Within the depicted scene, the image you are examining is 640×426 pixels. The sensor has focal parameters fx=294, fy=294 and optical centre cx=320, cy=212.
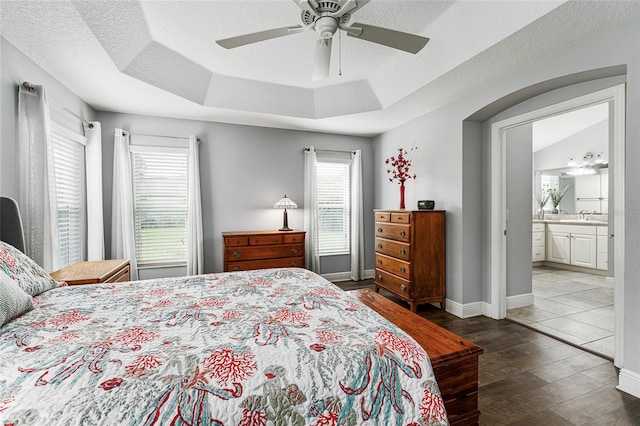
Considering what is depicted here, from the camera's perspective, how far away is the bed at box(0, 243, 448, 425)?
0.84m

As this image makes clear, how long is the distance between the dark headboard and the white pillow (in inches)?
39.4

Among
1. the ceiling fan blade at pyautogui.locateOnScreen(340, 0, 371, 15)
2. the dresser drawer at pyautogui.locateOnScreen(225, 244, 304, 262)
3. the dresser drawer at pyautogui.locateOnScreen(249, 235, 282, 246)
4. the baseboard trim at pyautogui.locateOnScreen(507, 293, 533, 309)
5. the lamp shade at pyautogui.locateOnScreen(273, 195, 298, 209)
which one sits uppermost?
the ceiling fan blade at pyautogui.locateOnScreen(340, 0, 371, 15)

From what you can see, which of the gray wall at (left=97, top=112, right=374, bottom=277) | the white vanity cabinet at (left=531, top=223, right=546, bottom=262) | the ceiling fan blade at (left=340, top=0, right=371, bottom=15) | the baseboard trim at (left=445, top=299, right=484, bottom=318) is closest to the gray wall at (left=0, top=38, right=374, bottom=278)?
the gray wall at (left=97, top=112, right=374, bottom=277)

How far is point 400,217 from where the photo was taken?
3.56 m

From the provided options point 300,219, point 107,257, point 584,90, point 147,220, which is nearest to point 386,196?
point 300,219

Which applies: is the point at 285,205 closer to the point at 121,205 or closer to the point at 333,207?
the point at 333,207

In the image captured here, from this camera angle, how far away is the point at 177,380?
903mm

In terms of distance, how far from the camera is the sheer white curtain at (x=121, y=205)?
12.1ft

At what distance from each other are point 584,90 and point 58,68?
14.8ft

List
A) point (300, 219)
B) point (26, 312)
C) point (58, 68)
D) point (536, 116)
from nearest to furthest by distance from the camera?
point (26, 312) → point (58, 68) → point (536, 116) → point (300, 219)

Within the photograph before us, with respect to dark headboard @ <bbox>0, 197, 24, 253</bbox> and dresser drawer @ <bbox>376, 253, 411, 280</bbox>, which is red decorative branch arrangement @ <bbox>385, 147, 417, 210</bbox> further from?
dark headboard @ <bbox>0, 197, 24, 253</bbox>

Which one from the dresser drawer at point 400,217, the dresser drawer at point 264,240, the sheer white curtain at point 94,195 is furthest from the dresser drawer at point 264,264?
the sheer white curtain at point 94,195

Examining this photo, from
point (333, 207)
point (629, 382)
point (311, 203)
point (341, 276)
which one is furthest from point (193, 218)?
point (629, 382)

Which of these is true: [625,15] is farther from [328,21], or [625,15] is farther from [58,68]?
[58,68]
